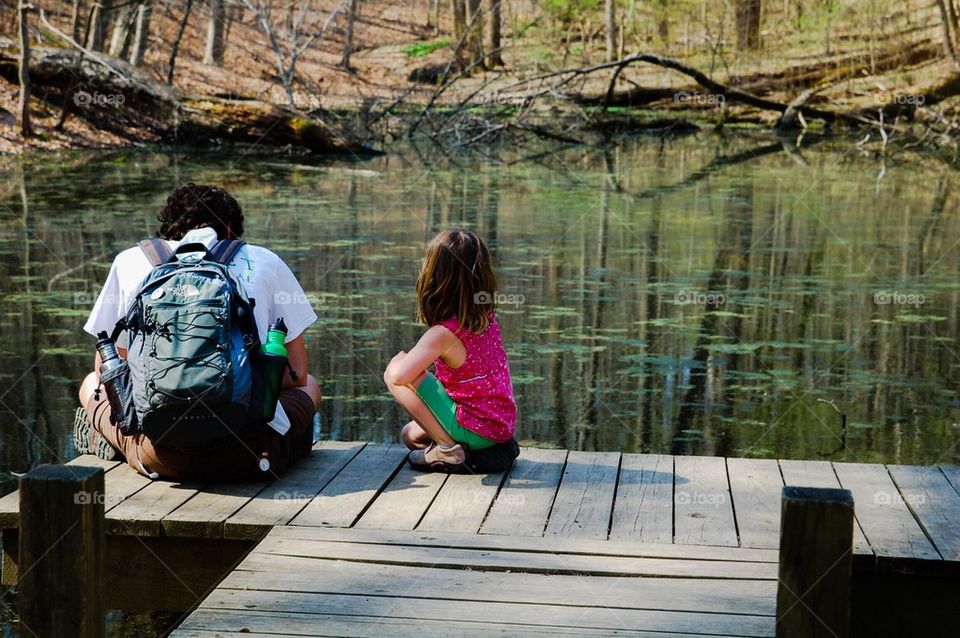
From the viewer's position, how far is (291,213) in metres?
12.8

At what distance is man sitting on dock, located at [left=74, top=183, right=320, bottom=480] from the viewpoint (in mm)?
3979

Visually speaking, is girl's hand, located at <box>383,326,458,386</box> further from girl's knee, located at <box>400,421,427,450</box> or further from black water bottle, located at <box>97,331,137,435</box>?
black water bottle, located at <box>97,331,137,435</box>

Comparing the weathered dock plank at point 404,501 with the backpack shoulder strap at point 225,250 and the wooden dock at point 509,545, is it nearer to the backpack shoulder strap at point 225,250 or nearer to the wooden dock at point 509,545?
the wooden dock at point 509,545

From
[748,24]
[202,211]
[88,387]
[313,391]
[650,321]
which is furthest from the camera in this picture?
[748,24]

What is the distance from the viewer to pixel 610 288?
30.1 feet

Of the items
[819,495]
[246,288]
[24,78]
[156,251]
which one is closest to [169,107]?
[24,78]

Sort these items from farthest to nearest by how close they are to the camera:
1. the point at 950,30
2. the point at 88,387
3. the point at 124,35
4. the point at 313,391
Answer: the point at 950,30 < the point at 124,35 < the point at 313,391 < the point at 88,387

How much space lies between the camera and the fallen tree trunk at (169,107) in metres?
19.7

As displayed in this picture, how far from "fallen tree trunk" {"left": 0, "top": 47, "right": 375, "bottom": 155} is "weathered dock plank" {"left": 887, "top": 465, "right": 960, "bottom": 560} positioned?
1616cm

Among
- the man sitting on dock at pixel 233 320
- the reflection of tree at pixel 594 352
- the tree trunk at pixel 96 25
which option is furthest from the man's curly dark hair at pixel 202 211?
the tree trunk at pixel 96 25

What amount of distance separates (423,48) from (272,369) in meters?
34.1

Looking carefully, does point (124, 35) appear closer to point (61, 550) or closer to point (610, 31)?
point (610, 31)

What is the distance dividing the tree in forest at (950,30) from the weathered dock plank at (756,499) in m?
21.6

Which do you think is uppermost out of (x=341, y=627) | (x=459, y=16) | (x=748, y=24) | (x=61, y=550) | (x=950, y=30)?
(x=459, y=16)
